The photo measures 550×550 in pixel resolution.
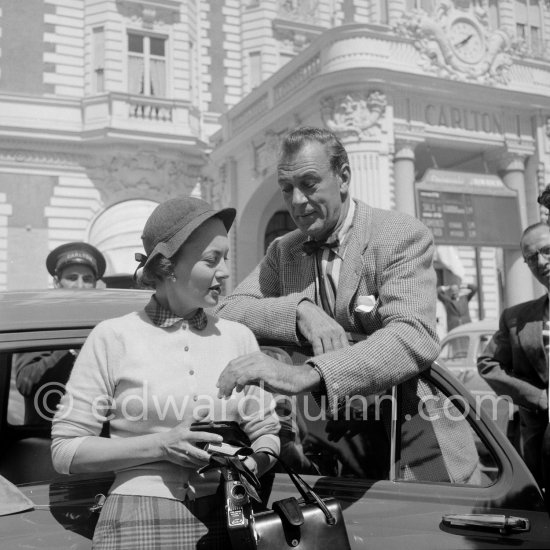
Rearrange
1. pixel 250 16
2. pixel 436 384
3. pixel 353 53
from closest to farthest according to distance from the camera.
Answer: pixel 436 384, pixel 353 53, pixel 250 16

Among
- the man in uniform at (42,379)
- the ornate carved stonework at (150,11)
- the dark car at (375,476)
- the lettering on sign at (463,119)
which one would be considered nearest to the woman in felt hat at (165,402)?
the dark car at (375,476)

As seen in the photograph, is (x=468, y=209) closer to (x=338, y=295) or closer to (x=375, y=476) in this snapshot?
(x=338, y=295)

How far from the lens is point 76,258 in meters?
4.77

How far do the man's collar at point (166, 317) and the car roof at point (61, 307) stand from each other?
1.09 ft

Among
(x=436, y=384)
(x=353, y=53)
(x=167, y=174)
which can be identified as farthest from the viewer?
(x=167, y=174)

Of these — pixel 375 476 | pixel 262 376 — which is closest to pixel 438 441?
pixel 375 476

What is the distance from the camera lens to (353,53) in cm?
1295

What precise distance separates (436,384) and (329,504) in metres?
0.59

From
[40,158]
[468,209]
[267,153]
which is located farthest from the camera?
[40,158]

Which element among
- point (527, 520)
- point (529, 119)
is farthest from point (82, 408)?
point (529, 119)

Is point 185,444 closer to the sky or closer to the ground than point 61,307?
closer to the ground

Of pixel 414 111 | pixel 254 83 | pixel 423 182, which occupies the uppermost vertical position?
pixel 254 83

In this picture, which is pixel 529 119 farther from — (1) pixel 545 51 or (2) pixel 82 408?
(2) pixel 82 408

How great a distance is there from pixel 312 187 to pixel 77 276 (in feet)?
9.55
